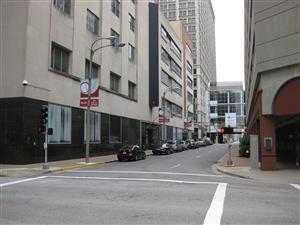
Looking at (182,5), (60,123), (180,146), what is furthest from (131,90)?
(182,5)

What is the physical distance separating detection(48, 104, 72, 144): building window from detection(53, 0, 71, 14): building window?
8012 mm

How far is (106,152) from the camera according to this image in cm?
4303

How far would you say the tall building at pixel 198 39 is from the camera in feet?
436

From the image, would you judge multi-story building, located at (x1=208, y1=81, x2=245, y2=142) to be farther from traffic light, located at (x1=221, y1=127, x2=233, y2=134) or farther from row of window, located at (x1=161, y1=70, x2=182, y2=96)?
traffic light, located at (x1=221, y1=127, x2=233, y2=134)

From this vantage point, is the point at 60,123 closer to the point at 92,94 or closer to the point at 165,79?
the point at 92,94

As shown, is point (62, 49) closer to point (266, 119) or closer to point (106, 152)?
point (106, 152)

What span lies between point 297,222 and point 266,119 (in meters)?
15.0

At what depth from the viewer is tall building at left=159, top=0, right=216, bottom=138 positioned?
436ft

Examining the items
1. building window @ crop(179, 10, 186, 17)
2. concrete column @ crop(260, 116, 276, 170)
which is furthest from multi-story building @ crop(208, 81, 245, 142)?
concrete column @ crop(260, 116, 276, 170)

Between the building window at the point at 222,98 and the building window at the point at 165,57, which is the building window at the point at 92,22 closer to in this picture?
the building window at the point at 165,57

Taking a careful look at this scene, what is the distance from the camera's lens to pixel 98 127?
135 ft

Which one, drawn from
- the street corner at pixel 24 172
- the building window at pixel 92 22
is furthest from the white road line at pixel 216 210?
the building window at pixel 92 22

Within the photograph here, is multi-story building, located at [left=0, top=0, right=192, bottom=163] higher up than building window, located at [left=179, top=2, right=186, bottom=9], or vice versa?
building window, located at [left=179, top=2, right=186, bottom=9]

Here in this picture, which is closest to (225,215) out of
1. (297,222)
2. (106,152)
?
(297,222)
